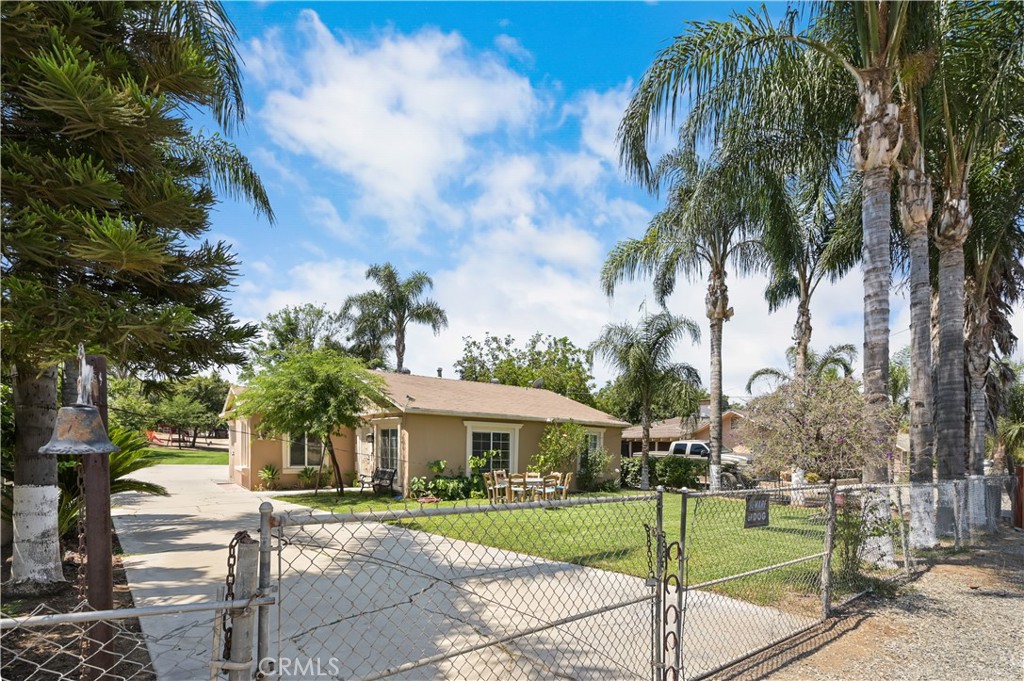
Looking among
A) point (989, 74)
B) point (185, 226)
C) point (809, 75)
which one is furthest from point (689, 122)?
point (185, 226)

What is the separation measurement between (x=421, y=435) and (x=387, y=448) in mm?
1800

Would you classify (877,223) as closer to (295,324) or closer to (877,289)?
(877,289)

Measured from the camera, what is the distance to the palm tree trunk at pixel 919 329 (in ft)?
33.7

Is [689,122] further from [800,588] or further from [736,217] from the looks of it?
[800,588]

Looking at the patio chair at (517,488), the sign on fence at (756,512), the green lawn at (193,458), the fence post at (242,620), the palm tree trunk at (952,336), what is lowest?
the green lawn at (193,458)

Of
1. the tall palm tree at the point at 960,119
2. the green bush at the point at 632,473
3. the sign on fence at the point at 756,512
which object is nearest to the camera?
the sign on fence at the point at 756,512

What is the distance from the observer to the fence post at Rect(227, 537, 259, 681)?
210cm

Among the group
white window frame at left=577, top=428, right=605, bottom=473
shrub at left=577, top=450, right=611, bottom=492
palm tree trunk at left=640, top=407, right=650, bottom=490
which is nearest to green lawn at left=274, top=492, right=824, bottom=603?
shrub at left=577, top=450, right=611, bottom=492

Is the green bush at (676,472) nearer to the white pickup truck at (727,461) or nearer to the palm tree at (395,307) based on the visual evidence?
the white pickup truck at (727,461)

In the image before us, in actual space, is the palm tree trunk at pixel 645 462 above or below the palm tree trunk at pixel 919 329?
below

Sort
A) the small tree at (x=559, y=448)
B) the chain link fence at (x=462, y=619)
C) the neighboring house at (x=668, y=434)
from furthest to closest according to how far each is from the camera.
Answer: the neighboring house at (x=668, y=434) < the small tree at (x=559, y=448) < the chain link fence at (x=462, y=619)

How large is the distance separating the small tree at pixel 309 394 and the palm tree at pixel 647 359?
10.3 meters

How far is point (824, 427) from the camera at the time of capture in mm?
8727

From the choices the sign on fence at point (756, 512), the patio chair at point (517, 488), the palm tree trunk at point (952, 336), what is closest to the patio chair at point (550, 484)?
the patio chair at point (517, 488)
